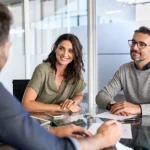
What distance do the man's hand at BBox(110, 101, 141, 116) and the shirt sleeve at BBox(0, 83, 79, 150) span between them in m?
1.05

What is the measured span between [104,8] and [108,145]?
12.2ft

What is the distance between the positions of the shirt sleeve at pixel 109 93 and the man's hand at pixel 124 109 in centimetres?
14

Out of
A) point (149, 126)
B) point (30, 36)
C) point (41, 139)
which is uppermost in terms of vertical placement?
point (30, 36)

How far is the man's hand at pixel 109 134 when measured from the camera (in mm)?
1036

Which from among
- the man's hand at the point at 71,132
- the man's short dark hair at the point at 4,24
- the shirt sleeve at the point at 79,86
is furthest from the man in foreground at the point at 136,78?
the man's short dark hair at the point at 4,24

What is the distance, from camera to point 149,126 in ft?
5.05

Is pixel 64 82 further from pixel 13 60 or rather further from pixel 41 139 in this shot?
pixel 13 60

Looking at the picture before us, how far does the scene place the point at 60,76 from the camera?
2.33 metres

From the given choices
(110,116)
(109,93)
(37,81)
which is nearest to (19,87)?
(37,81)

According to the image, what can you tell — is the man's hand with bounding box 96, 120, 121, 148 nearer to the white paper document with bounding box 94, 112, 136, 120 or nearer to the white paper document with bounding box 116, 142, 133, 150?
the white paper document with bounding box 116, 142, 133, 150

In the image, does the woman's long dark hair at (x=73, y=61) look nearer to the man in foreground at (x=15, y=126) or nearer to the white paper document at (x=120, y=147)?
the white paper document at (x=120, y=147)

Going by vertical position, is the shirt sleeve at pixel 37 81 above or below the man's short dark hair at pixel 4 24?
below

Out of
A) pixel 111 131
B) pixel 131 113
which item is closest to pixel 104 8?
pixel 131 113

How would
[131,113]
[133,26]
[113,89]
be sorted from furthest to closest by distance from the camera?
[133,26] → [113,89] → [131,113]
